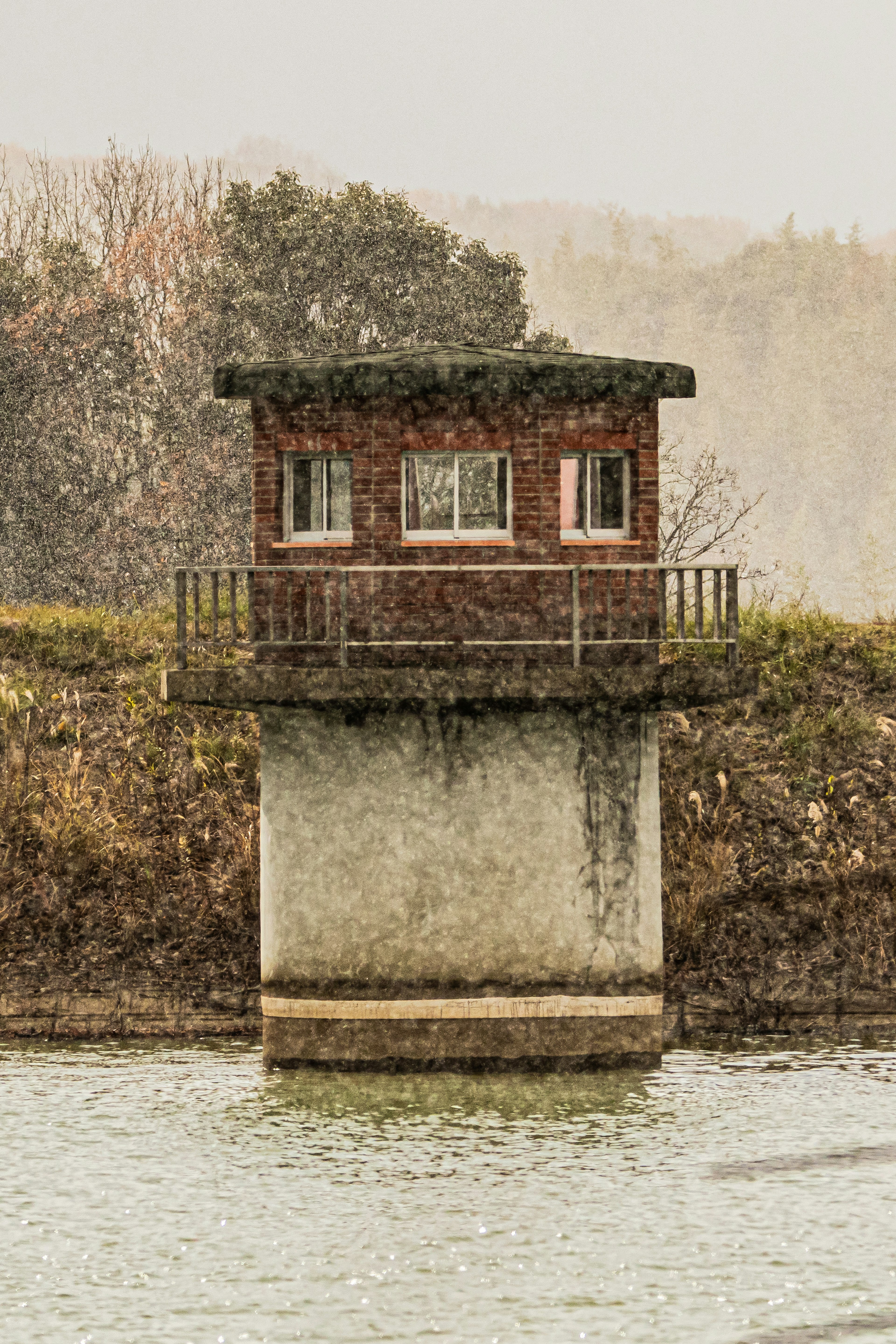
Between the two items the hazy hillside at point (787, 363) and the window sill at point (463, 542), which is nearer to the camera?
the window sill at point (463, 542)

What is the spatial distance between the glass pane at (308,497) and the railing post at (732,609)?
4909 millimetres

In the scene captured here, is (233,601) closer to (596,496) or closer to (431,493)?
(431,493)

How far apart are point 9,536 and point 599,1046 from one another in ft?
108

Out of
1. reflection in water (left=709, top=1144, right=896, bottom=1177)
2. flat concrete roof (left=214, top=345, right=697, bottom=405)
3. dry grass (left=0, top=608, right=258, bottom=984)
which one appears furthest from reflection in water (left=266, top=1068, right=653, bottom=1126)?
flat concrete roof (left=214, top=345, right=697, bottom=405)

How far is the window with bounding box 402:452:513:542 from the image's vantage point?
2048cm

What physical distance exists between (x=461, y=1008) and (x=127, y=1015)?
6225mm

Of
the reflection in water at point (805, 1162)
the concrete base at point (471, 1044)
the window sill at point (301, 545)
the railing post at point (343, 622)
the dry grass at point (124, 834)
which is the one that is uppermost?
the window sill at point (301, 545)

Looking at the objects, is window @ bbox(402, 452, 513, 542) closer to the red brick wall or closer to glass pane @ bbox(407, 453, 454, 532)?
glass pane @ bbox(407, 453, 454, 532)

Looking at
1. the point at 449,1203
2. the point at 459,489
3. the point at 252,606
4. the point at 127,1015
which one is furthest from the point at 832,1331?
the point at 127,1015

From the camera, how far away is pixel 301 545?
20.6 m

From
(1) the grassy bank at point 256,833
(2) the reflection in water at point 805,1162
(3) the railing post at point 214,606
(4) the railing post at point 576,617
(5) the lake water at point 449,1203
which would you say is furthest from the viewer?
(1) the grassy bank at point 256,833

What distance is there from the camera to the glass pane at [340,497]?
2078 centimetres

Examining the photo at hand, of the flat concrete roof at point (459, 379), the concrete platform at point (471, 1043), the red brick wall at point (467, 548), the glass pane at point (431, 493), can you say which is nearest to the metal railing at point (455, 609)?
the red brick wall at point (467, 548)

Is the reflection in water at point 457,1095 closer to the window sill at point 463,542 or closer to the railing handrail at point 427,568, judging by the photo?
the railing handrail at point 427,568
